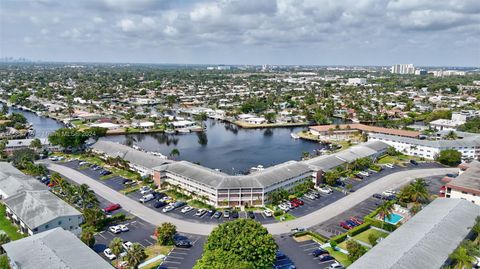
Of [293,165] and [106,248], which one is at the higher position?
[293,165]

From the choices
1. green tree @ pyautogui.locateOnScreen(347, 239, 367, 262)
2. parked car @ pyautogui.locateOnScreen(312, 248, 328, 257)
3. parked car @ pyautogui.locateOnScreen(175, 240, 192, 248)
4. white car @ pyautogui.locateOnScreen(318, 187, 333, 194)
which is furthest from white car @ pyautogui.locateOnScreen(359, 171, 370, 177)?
parked car @ pyautogui.locateOnScreen(175, 240, 192, 248)

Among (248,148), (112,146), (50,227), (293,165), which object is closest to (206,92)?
(248,148)

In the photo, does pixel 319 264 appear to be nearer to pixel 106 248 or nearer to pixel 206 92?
pixel 106 248

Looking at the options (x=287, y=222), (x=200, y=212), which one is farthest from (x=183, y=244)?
(x=287, y=222)

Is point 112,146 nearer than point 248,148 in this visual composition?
Yes

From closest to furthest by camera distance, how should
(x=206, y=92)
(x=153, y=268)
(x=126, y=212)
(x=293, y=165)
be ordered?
(x=153, y=268)
(x=126, y=212)
(x=293, y=165)
(x=206, y=92)

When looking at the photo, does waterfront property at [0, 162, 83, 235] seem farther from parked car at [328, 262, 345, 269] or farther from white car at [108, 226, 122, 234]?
parked car at [328, 262, 345, 269]
